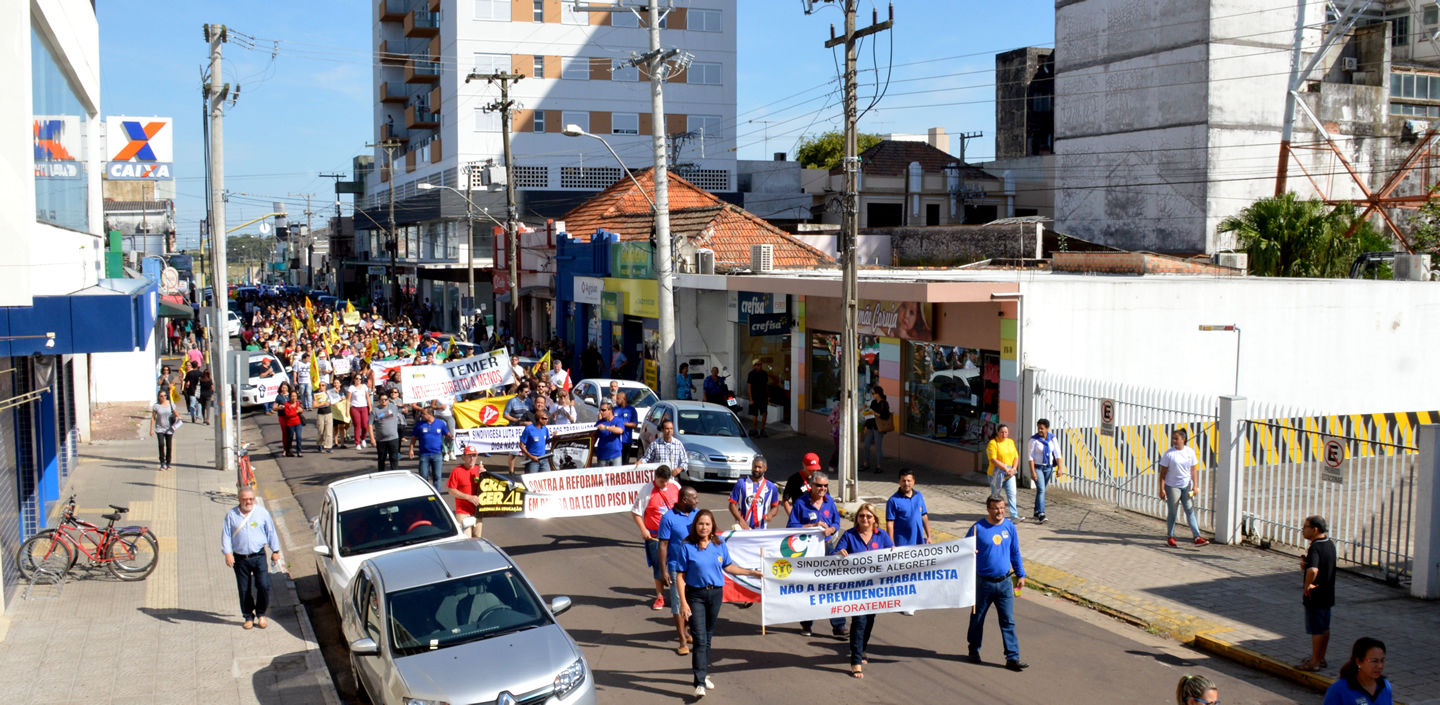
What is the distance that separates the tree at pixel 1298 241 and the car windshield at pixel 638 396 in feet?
57.1

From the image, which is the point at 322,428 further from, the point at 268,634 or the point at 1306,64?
the point at 1306,64

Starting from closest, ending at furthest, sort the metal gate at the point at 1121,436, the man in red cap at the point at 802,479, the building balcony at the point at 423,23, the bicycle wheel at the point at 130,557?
the man in red cap at the point at 802,479 < the bicycle wheel at the point at 130,557 < the metal gate at the point at 1121,436 < the building balcony at the point at 423,23

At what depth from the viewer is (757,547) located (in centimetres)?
1091

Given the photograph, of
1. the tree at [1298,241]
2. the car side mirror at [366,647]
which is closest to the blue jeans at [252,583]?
the car side mirror at [366,647]

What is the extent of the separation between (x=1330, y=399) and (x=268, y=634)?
19740mm

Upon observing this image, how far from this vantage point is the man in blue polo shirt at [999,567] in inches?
378

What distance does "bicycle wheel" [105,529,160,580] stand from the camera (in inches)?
522

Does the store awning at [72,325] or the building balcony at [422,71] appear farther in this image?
the building balcony at [422,71]

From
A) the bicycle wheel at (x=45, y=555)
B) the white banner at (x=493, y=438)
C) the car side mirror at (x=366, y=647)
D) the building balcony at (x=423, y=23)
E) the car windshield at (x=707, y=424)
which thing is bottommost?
the bicycle wheel at (x=45, y=555)

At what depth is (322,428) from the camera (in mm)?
23578

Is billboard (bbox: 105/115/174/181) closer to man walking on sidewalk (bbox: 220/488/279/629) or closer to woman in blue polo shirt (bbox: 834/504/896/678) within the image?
man walking on sidewalk (bbox: 220/488/279/629)

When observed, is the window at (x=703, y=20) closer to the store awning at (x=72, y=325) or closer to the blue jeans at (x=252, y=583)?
the store awning at (x=72, y=325)

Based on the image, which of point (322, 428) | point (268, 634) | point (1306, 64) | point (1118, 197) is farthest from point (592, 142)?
point (268, 634)

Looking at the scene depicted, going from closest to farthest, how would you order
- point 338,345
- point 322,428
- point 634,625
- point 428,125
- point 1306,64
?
1. point 634,625
2. point 322,428
3. point 338,345
4. point 1306,64
5. point 428,125
